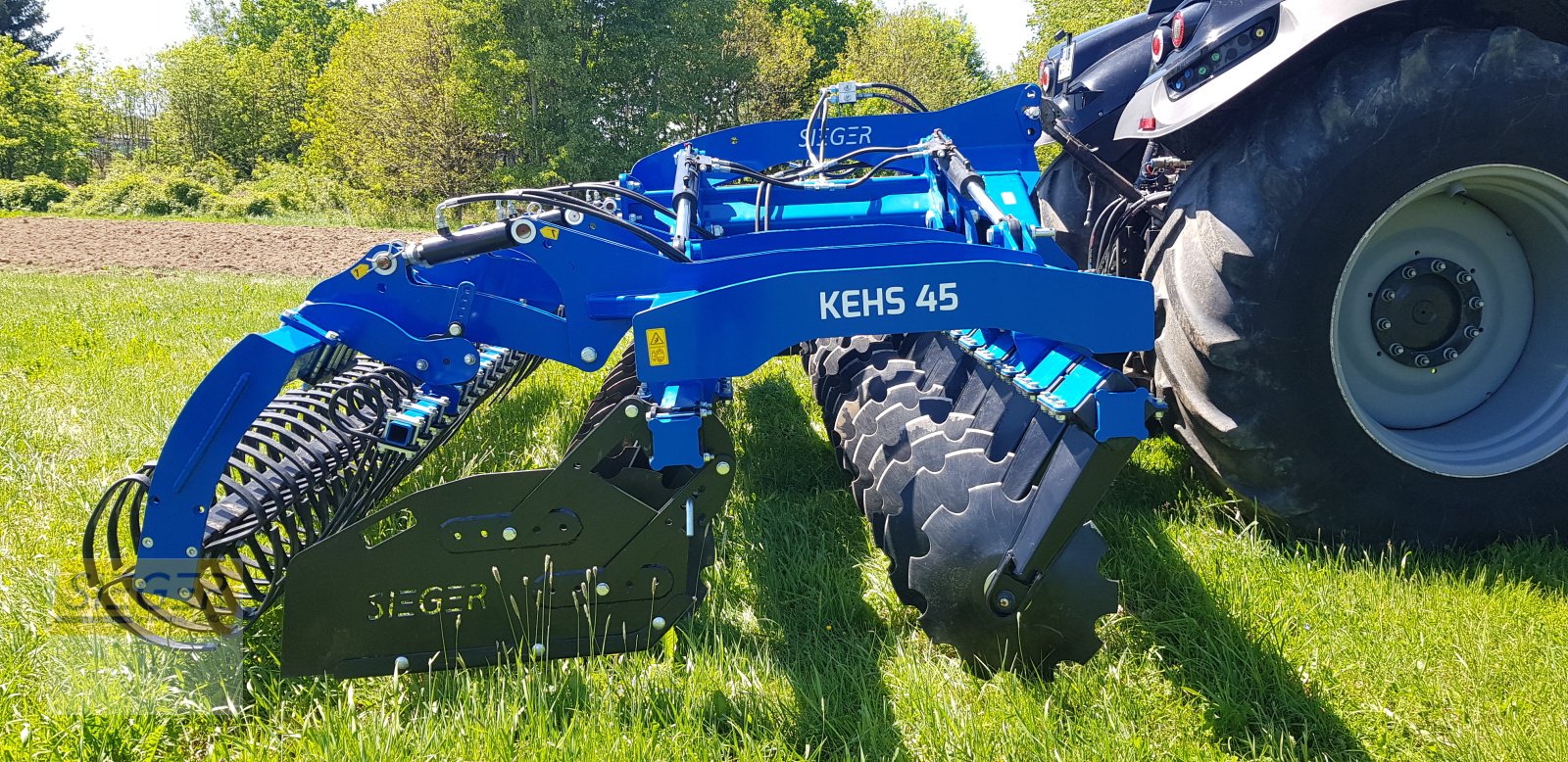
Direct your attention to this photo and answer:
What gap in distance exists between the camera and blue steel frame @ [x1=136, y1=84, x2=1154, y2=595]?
1.96 metres

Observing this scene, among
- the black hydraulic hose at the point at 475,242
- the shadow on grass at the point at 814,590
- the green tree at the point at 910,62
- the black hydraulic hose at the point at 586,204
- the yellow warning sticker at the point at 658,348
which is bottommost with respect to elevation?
the shadow on grass at the point at 814,590

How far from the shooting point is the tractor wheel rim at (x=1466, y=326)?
265 cm

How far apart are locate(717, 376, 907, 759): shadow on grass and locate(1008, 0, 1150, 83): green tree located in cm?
2300

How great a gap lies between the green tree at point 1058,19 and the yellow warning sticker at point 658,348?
2449 centimetres

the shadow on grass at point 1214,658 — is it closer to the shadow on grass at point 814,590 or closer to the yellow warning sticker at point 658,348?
the shadow on grass at point 814,590

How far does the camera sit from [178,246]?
15.2m

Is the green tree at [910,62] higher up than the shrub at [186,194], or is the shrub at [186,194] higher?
the green tree at [910,62]

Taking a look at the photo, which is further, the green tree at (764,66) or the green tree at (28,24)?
the green tree at (28,24)

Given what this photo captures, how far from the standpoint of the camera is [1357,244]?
8.04 feet

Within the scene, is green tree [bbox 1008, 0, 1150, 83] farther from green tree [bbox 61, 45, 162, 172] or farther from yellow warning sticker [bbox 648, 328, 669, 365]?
green tree [bbox 61, 45, 162, 172]

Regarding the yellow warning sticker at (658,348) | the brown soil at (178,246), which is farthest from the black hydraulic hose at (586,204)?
the brown soil at (178,246)

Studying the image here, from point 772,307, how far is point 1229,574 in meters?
1.53

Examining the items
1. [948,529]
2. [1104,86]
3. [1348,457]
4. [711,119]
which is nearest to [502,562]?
[948,529]

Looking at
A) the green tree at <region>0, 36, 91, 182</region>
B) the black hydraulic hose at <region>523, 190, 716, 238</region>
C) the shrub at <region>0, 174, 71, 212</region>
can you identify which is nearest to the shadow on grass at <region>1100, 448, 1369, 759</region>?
the black hydraulic hose at <region>523, 190, 716, 238</region>
